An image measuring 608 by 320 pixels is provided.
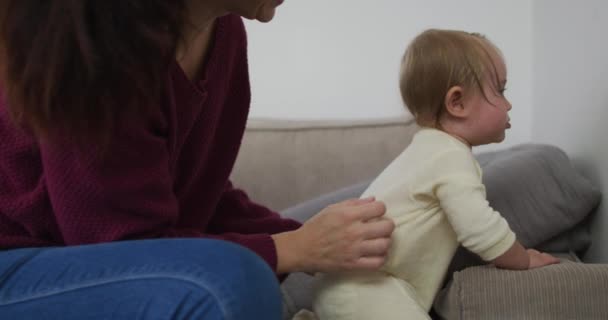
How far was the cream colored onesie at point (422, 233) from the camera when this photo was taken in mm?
A: 888

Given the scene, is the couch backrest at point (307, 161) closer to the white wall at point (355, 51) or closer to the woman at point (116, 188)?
the white wall at point (355, 51)

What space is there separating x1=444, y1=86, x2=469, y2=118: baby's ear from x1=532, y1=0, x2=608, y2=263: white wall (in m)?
0.29

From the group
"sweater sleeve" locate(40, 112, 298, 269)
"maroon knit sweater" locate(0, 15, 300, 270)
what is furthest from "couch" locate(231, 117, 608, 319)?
"sweater sleeve" locate(40, 112, 298, 269)

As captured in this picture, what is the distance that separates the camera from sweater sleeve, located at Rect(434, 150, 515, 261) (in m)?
0.89

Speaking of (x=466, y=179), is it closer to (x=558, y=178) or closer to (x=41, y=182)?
(x=558, y=178)

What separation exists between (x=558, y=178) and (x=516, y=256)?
313 mm

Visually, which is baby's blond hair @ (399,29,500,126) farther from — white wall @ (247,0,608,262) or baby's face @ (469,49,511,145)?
white wall @ (247,0,608,262)

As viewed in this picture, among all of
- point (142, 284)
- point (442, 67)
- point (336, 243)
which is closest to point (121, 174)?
point (142, 284)

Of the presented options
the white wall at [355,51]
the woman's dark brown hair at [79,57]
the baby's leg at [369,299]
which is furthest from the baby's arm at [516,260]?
the white wall at [355,51]

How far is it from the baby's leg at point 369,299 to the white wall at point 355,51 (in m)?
0.80

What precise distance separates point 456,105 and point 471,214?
0.59ft

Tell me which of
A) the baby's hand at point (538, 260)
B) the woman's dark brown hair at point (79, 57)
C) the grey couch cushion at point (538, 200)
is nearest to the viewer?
the woman's dark brown hair at point (79, 57)

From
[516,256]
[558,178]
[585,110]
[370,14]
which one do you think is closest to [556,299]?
[516,256]

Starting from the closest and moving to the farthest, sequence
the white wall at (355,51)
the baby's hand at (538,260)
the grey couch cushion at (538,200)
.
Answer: the baby's hand at (538,260) < the grey couch cushion at (538,200) < the white wall at (355,51)
